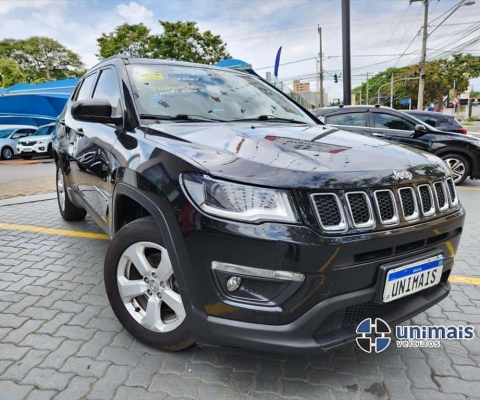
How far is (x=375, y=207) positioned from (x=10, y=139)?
59.9ft

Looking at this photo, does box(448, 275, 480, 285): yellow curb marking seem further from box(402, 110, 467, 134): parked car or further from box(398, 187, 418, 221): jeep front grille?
box(402, 110, 467, 134): parked car

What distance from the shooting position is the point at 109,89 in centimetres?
300

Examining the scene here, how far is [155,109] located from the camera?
2521 millimetres

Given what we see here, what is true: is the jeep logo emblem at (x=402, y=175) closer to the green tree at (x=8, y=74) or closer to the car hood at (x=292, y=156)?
the car hood at (x=292, y=156)

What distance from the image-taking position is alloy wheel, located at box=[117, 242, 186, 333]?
1931mm

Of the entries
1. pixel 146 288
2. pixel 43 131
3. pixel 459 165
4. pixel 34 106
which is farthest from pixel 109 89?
pixel 34 106

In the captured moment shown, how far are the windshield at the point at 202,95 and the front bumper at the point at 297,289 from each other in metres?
1.24

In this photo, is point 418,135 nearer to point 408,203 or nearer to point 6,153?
point 408,203

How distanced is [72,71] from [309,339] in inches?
2085

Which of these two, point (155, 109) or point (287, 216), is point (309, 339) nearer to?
point (287, 216)

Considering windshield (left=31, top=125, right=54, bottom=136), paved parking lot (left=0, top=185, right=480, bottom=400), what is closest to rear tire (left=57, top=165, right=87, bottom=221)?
paved parking lot (left=0, top=185, right=480, bottom=400)

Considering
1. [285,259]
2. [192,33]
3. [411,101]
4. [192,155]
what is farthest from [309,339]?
[411,101]

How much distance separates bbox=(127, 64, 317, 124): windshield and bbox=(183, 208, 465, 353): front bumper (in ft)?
4.08

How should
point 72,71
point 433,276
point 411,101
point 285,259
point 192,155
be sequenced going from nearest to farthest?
1. point 285,259
2. point 192,155
3. point 433,276
4. point 72,71
5. point 411,101
